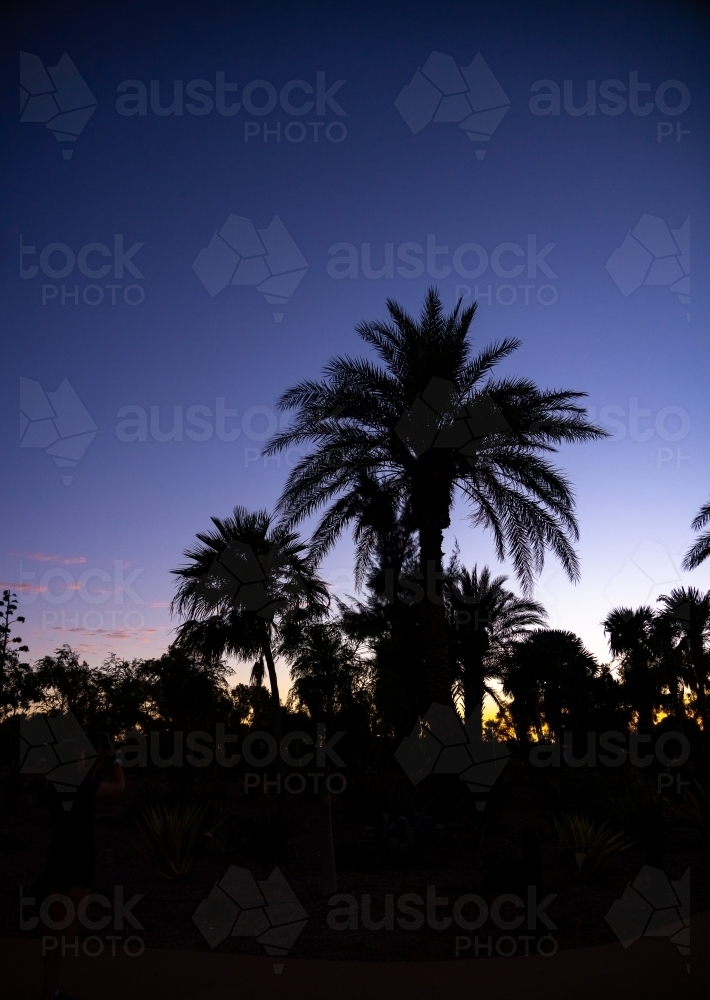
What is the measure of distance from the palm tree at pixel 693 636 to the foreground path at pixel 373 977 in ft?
75.9

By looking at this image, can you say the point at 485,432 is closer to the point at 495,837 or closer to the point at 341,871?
the point at 495,837

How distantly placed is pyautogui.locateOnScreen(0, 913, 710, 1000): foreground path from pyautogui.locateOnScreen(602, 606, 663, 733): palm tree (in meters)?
28.1

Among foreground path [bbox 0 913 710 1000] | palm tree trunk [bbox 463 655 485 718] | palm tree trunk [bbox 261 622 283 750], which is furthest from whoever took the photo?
palm tree trunk [bbox 463 655 485 718]

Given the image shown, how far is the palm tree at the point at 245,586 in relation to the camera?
2180cm

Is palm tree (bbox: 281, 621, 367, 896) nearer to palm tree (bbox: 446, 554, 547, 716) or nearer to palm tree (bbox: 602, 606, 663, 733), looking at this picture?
palm tree (bbox: 446, 554, 547, 716)

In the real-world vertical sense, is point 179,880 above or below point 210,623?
below

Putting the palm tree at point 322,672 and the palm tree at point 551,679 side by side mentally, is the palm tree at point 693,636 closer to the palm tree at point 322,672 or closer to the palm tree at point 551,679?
the palm tree at point 551,679

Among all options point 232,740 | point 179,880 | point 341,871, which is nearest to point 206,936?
point 179,880

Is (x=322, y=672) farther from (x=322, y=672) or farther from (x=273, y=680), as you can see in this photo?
(x=273, y=680)

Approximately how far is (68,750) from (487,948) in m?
4.45

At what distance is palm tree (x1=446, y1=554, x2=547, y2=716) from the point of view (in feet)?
84.6

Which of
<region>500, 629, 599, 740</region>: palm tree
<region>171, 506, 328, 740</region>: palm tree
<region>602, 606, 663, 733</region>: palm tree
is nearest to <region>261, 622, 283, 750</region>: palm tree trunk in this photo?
<region>171, 506, 328, 740</region>: palm tree

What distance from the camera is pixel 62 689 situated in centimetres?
3712

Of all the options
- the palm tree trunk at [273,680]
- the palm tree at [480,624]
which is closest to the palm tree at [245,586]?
the palm tree trunk at [273,680]
